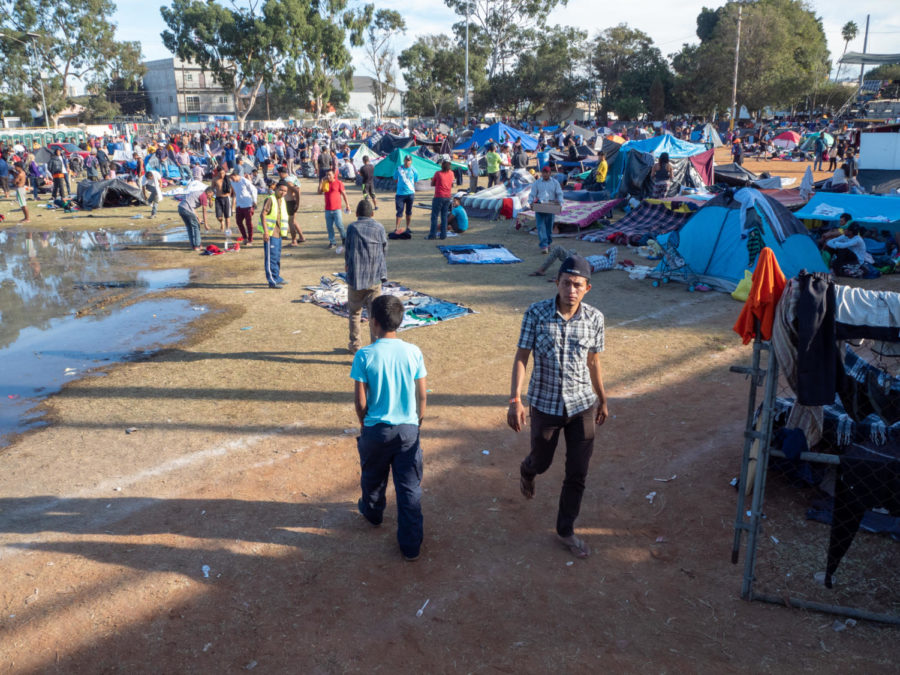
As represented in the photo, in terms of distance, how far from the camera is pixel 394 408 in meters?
3.85

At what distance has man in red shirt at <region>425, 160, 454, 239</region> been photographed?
46.1ft

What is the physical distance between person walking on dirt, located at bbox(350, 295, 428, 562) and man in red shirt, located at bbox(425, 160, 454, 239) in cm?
1027

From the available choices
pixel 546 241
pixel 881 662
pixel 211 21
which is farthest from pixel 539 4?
pixel 881 662

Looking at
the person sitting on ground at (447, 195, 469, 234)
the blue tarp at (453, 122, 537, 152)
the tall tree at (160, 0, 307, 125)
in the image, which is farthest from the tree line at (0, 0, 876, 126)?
the person sitting on ground at (447, 195, 469, 234)

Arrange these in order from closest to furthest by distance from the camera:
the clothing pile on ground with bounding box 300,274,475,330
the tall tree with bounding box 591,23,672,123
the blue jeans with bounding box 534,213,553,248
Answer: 1. the clothing pile on ground with bounding box 300,274,475,330
2. the blue jeans with bounding box 534,213,553,248
3. the tall tree with bounding box 591,23,672,123

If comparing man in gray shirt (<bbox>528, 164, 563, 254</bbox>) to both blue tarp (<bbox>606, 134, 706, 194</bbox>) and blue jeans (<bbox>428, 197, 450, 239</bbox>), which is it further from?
blue tarp (<bbox>606, 134, 706, 194</bbox>)

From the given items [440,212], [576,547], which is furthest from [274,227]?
[576,547]

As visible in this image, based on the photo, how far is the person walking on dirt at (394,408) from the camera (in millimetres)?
3811

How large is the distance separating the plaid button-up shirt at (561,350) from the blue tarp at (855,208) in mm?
9993

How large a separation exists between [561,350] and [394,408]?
3.39 feet

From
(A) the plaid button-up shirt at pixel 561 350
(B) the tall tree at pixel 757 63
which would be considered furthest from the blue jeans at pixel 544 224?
(B) the tall tree at pixel 757 63

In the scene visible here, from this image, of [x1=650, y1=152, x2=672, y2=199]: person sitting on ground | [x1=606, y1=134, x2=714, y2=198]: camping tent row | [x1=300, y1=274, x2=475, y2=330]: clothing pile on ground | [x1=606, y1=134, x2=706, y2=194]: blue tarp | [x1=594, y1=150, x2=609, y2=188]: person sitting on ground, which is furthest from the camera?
[x1=594, y1=150, x2=609, y2=188]: person sitting on ground

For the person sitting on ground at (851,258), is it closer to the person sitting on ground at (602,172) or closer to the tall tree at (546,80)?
the person sitting on ground at (602,172)

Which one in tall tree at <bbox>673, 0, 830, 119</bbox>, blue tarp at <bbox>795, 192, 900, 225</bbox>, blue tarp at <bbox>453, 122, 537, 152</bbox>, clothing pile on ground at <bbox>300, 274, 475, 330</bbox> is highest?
tall tree at <bbox>673, 0, 830, 119</bbox>
